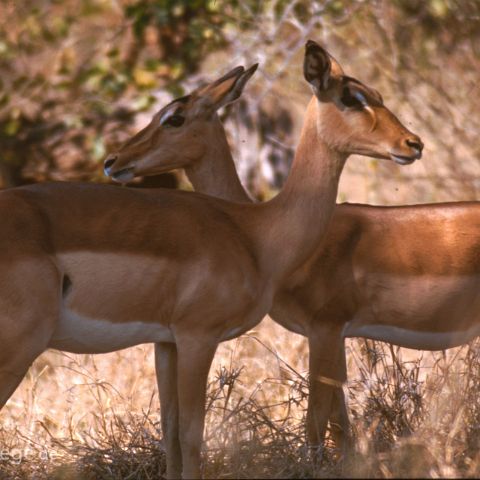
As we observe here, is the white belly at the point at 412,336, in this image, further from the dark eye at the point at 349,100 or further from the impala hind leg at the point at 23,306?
the impala hind leg at the point at 23,306

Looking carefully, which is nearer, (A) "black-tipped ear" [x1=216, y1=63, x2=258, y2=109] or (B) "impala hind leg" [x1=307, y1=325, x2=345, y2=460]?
(B) "impala hind leg" [x1=307, y1=325, x2=345, y2=460]

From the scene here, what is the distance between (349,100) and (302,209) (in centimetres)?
53

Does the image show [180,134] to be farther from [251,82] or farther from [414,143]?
[251,82]

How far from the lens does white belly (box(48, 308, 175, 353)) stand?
15.3 feet

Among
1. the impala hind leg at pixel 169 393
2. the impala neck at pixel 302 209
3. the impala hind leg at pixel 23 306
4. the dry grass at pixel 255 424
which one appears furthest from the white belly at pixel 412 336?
the impala hind leg at pixel 23 306

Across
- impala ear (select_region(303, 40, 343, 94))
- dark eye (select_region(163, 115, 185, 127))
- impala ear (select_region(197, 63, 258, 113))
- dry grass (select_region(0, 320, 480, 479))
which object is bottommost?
dry grass (select_region(0, 320, 480, 479))

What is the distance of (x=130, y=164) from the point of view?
5.93 metres

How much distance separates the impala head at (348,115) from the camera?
5059 mm

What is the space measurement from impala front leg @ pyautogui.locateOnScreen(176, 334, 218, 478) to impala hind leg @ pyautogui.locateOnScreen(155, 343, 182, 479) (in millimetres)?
296

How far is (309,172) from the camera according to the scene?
5.16m

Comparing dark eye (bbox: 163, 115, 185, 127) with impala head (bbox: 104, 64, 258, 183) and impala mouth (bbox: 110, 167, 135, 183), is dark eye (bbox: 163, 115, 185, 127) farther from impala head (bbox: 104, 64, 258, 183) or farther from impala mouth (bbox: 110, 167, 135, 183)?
impala mouth (bbox: 110, 167, 135, 183)

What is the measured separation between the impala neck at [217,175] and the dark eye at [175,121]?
0.17m

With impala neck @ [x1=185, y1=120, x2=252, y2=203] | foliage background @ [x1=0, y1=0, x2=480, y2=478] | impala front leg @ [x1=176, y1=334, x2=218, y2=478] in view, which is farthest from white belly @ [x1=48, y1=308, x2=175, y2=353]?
foliage background @ [x1=0, y1=0, x2=480, y2=478]

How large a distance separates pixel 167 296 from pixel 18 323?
2.07 ft
